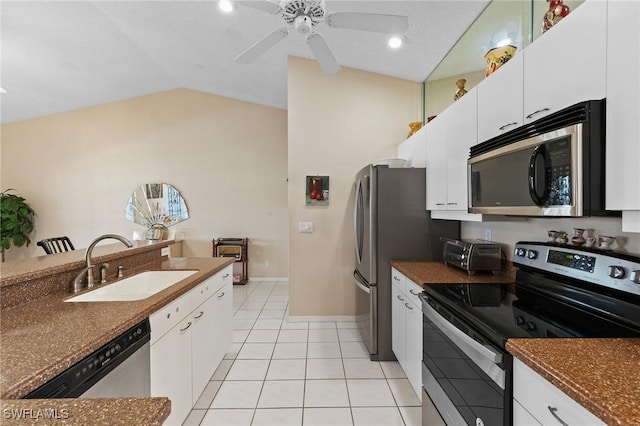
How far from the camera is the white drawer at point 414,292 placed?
1.88 meters

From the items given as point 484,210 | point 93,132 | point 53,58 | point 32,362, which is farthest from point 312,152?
point 93,132

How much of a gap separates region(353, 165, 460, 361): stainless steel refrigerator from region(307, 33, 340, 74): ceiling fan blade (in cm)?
89

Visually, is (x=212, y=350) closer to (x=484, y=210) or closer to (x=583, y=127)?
(x=484, y=210)

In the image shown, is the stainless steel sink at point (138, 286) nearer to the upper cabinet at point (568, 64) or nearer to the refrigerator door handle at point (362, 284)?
the refrigerator door handle at point (362, 284)

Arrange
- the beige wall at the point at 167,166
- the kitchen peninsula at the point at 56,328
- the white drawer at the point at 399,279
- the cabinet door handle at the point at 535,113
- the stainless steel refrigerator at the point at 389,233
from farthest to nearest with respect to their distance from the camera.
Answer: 1. the beige wall at the point at 167,166
2. the stainless steel refrigerator at the point at 389,233
3. the white drawer at the point at 399,279
4. the cabinet door handle at the point at 535,113
5. the kitchen peninsula at the point at 56,328

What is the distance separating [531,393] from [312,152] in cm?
300

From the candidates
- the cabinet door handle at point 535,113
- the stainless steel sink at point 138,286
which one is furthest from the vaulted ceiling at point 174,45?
the stainless steel sink at point 138,286

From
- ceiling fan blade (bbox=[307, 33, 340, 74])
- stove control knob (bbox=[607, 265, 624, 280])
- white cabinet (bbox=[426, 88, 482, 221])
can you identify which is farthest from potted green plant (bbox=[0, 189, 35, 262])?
stove control knob (bbox=[607, 265, 624, 280])

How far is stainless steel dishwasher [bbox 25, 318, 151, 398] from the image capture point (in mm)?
899

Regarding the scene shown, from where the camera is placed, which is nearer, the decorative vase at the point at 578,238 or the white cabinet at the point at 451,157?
the decorative vase at the point at 578,238

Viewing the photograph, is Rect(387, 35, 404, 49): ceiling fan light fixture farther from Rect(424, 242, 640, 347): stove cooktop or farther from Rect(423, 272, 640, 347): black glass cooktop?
Rect(423, 272, 640, 347): black glass cooktop

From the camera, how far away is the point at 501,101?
1.57 m

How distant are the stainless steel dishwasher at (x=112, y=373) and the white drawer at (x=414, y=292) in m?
1.51

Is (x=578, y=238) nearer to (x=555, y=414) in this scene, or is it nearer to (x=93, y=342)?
(x=555, y=414)
